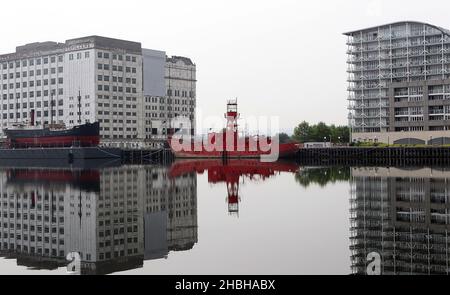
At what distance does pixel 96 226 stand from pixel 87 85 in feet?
363

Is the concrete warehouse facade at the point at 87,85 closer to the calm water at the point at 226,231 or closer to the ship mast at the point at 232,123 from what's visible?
the ship mast at the point at 232,123

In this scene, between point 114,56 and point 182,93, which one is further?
A: point 182,93

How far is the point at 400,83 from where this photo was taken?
114500mm

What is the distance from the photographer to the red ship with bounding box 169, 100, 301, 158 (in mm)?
111438

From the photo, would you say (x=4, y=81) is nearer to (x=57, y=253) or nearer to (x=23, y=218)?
(x=23, y=218)

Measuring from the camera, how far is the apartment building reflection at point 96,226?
19.2m

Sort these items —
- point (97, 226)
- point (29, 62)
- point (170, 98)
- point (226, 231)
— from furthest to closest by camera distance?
1. point (170, 98)
2. point (29, 62)
3. point (97, 226)
4. point (226, 231)

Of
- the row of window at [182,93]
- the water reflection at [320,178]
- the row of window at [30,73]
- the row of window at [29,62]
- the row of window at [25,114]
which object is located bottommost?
the water reflection at [320,178]

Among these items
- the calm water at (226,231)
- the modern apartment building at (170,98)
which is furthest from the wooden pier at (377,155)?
the calm water at (226,231)

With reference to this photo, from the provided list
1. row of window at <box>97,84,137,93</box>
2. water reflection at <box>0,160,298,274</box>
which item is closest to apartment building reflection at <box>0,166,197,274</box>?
water reflection at <box>0,160,298,274</box>

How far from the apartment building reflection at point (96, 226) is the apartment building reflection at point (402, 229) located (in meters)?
6.73

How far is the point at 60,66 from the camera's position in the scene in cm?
13375

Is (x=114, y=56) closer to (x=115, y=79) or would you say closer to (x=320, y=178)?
(x=115, y=79)

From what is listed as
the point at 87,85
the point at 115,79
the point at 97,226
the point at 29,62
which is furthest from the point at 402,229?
the point at 29,62
